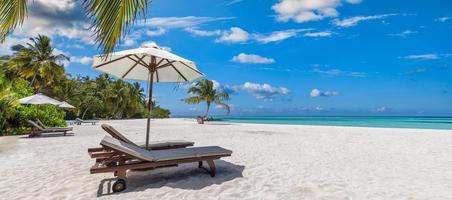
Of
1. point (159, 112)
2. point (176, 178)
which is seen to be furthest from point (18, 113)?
point (159, 112)

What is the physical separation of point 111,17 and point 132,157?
2.58 m

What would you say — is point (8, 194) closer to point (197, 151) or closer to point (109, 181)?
point (109, 181)

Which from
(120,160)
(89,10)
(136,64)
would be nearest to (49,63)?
(136,64)

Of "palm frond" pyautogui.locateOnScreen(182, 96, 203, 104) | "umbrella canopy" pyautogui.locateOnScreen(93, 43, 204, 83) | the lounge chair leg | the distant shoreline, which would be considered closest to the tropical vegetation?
"umbrella canopy" pyautogui.locateOnScreen(93, 43, 204, 83)

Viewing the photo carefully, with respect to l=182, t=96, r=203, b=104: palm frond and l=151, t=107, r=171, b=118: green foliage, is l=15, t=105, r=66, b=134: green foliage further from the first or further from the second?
l=151, t=107, r=171, b=118: green foliage

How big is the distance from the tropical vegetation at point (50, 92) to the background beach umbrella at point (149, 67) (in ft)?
21.3

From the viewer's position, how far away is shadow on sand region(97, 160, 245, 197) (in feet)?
15.7

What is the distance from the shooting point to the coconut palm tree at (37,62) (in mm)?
27812

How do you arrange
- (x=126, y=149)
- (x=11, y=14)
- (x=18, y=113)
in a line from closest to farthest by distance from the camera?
(x=11, y=14)
(x=126, y=149)
(x=18, y=113)

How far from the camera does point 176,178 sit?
5309 millimetres

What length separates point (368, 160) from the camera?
737 centimetres

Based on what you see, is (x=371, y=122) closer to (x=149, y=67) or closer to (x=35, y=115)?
(x=35, y=115)

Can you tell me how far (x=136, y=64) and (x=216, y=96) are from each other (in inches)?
1080

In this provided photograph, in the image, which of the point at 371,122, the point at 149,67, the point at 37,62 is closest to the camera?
the point at 149,67
